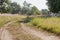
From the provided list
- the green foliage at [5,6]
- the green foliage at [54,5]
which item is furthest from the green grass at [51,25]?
the green foliage at [5,6]

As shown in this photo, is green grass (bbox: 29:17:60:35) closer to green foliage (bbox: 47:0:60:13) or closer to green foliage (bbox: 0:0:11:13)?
green foliage (bbox: 47:0:60:13)

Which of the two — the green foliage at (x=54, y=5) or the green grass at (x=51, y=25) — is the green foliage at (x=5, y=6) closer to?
the green foliage at (x=54, y=5)

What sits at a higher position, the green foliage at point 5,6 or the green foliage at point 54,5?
the green foliage at point 54,5

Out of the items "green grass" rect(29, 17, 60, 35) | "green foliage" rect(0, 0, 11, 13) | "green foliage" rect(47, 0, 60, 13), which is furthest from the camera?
"green foliage" rect(0, 0, 11, 13)

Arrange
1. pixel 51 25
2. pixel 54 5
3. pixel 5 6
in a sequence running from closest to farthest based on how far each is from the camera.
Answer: pixel 51 25, pixel 54 5, pixel 5 6

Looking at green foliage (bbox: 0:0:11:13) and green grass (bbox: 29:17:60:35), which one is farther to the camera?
green foliage (bbox: 0:0:11:13)

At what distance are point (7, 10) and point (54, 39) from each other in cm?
5952

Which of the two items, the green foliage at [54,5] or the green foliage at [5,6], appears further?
the green foliage at [5,6]

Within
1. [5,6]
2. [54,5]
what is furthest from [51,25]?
[5,6]

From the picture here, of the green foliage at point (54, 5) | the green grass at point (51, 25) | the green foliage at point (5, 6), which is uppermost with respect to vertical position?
the green grass at point (51, 25)

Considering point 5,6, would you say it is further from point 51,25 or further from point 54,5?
point 51,25

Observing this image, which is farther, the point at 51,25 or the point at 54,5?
the point at 54,5

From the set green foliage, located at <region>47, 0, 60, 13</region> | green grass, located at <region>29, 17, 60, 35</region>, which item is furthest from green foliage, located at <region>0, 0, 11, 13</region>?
green grass, located at <region>29, 17, 60, 35</region>

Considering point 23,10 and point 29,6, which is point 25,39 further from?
point 29,6
